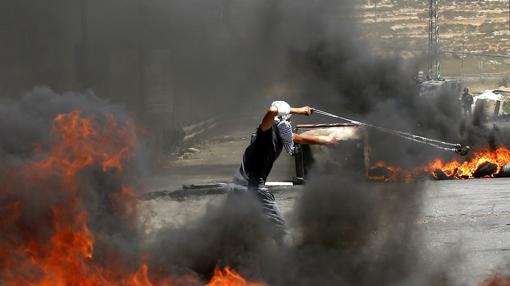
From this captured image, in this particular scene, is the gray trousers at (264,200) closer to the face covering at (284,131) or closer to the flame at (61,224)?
the face covering at (284,131)

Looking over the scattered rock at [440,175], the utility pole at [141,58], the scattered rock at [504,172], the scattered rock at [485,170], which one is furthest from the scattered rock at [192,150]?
the scattered rock at [504,172]

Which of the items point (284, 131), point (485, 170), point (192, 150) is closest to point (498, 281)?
point (284, 131)

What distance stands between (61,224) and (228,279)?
4.34 ft

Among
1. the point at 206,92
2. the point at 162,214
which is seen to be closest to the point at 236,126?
the point at 206,92

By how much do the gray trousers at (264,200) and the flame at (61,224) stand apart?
1221 mm

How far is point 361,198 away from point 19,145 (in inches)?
119

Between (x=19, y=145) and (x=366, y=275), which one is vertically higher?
(x=19, y=145)

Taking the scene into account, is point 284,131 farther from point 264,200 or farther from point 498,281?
point 498,281

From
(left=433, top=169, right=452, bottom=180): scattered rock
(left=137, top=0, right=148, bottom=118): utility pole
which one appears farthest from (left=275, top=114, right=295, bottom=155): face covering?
(left=137, top=0, right=148, bottom=118): utility pole

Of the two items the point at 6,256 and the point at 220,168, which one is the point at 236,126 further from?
the point at 6,256

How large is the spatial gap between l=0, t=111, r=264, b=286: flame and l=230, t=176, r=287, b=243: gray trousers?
1.22 m

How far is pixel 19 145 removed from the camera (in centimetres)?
736

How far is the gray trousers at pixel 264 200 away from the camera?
8.80m

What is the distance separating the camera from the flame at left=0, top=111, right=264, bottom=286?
7016mm
